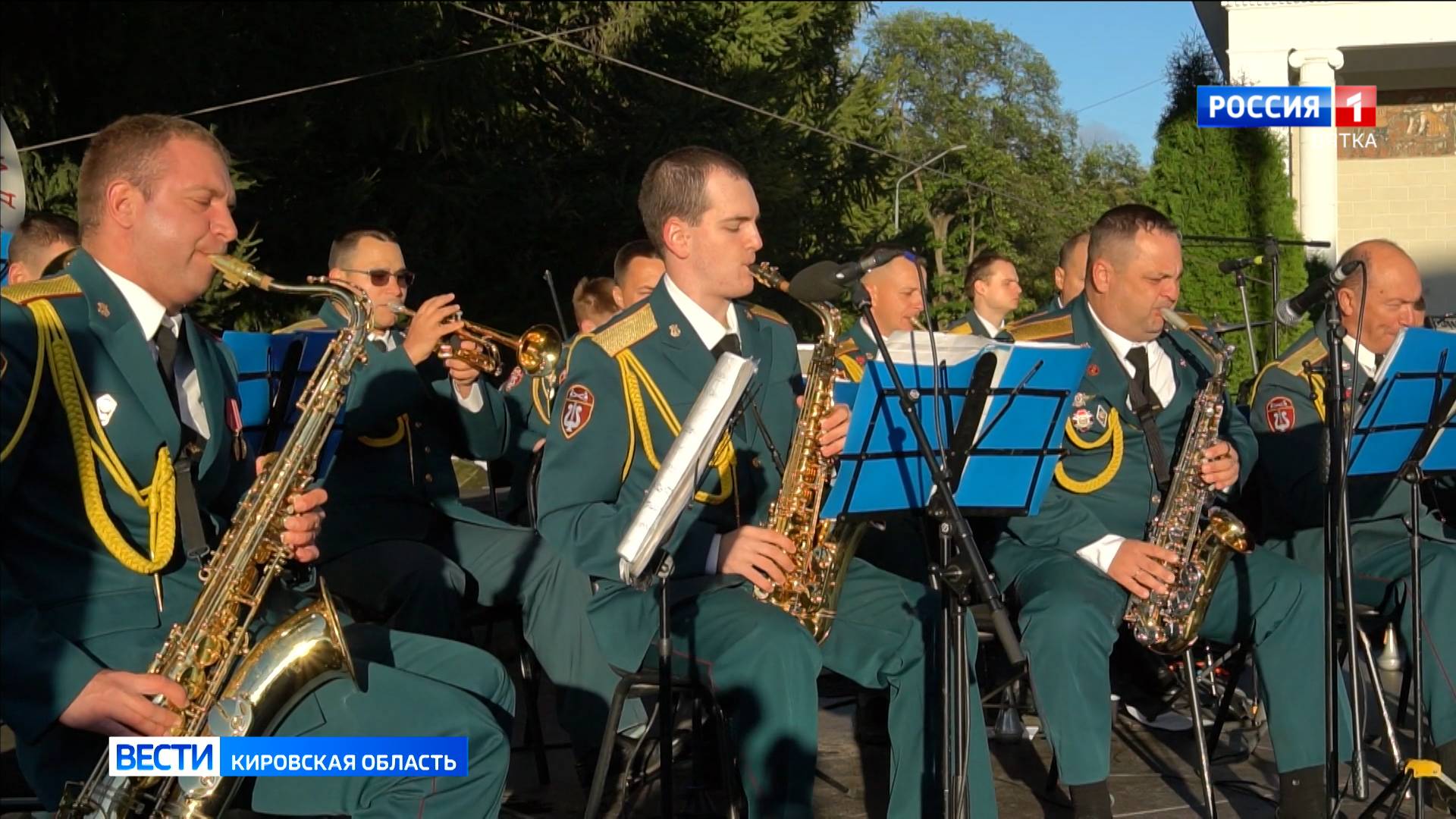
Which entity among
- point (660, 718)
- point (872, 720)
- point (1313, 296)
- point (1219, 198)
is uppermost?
point (1219, 198)

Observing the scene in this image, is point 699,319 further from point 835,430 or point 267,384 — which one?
point 267,384

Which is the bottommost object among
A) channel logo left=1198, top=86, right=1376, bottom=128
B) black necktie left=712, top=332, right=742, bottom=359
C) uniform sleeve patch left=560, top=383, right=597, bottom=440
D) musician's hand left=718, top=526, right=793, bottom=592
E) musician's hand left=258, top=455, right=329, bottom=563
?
musician's hand left=718, top=526, right=793, bottom=592

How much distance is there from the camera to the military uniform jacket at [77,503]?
3.17 m

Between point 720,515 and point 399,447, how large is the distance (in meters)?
1.86

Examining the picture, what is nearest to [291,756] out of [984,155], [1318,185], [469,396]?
[469,396]

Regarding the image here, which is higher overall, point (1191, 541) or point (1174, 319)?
point (1174, 319)

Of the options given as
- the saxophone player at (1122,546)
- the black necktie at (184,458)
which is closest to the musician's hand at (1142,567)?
the saxophone player at (1122,546)

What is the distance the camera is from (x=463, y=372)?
19.7 ft

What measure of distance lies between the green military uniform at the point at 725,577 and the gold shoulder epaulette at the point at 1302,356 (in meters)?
2.12

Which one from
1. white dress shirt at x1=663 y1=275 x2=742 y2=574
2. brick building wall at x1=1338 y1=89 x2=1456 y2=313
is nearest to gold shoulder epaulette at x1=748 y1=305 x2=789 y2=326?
white dress shirt at x1=663 y1=275 x2=742 y2=574

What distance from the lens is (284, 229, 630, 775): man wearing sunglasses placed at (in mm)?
5363

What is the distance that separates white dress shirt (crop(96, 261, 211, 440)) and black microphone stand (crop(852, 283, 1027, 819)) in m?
1.69

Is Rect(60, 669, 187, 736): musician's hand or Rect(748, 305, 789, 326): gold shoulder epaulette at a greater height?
Rect(748, 305, 789, 326): gold shoulder epaulette

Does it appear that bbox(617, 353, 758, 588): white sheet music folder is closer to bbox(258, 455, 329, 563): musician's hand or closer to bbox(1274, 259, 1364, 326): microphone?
bbox(258, 455, 329, 563): musician's hand
